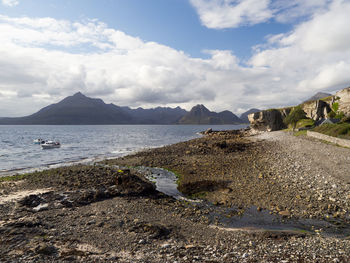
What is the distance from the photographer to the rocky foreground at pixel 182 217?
31.2 feet

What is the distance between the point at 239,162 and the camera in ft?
98.2

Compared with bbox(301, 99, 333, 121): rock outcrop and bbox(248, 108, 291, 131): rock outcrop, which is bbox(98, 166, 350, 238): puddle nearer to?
bbox(301, 99, 333, 121): rock outcrop

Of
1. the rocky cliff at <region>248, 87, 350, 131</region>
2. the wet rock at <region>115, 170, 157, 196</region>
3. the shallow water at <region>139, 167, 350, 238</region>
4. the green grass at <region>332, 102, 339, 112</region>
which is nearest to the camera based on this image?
the shallow water at <region>139, 167, 350, 238</region>

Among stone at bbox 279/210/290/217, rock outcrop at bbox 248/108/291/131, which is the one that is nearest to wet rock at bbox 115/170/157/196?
stone at bbox 279/210/290/217

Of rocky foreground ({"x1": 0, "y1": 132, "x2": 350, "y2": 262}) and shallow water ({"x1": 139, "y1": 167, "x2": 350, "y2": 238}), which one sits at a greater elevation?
rocky foreground ({"x1": 0, "y1": 132, "x2": 350, "y2": 262})

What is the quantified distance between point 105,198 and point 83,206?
2033mm

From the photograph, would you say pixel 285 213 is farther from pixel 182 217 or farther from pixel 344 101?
pixel 344 101

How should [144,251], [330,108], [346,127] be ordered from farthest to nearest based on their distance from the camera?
[330,108] < [346,127] < [144,251]

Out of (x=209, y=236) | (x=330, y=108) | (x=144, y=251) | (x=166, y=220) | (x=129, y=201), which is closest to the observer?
(x=144, y=251)

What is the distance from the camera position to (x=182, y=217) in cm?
1373

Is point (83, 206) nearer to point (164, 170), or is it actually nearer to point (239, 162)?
point (164, 170)

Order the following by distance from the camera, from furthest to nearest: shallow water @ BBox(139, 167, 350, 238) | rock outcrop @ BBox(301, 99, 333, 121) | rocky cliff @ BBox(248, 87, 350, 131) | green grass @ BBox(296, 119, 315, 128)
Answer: rock outcrop @ BBox(301, 99, 333, 121) < green grass @ BBox(296, 119, 315, 128) < rocky cliff @ BBox(248, 87, 350, 131) < shallow water @ BBox(139, 167, 350, 238)

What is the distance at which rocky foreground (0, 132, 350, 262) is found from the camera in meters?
9.50

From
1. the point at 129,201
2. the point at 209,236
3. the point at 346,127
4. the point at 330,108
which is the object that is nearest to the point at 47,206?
the point at 129,201
